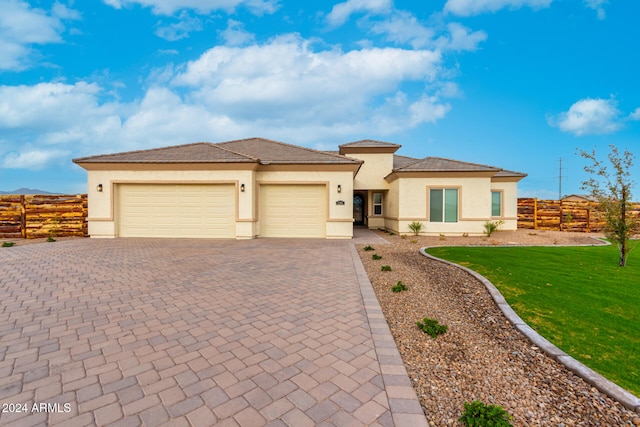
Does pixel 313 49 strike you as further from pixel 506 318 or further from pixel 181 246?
pixel 506 318

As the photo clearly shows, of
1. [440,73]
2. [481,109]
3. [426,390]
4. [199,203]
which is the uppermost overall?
[440,73]

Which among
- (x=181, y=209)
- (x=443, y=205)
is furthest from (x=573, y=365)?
(x=181, y=209)

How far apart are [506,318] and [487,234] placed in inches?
458

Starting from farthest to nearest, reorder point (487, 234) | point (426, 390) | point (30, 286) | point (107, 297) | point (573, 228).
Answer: point (573, 228)
point (487, 234)
point (30, 286)
point (107, 297)
point (426, 390)

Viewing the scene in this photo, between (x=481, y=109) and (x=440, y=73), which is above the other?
(x=440, y=73)

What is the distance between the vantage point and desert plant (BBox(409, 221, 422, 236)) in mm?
14234

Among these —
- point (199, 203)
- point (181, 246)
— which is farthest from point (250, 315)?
point (199, 203)

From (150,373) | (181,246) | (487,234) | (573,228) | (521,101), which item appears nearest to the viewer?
(150,373)

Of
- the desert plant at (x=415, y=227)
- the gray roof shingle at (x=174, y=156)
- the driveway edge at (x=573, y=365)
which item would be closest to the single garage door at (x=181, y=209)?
the gray roof shingle at (x=174, y=156)

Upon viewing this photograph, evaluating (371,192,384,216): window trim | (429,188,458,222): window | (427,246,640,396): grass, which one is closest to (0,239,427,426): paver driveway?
(427,246,640,396): grass

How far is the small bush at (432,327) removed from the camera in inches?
141

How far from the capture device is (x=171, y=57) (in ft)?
45.7

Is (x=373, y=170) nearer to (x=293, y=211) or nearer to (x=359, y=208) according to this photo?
(x=359, y=208)

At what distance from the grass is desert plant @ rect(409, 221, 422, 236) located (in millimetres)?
5813
